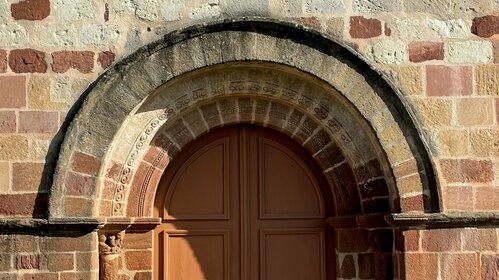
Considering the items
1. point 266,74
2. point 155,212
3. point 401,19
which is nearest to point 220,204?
point 155,212

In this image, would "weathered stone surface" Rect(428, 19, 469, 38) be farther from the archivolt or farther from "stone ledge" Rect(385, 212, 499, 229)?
"stone ledge" Rect(385, 212, 499, 229)

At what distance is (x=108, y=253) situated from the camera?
19.7ft

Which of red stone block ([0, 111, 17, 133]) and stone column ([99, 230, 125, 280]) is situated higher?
red stone block ([0, 111, 17, 133])

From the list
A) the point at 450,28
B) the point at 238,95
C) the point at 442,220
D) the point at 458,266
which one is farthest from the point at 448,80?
the point at 238,95

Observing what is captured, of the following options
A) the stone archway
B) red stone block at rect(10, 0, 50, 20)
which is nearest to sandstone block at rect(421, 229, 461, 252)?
the stone archway

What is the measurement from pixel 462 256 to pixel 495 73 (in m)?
1.38

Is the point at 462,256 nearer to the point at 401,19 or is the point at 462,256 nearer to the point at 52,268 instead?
the point at 401,19

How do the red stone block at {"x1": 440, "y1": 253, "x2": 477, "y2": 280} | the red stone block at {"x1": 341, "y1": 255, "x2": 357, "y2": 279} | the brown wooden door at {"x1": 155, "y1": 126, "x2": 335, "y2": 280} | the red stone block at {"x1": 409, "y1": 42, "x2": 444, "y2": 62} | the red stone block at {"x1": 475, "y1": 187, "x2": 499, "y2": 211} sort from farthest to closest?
the brown wooden door at {"x1": 155, "y1": 126, "x2": 335, "y2": 280}, the red stone block at {"x1": 341, "y1": 255, "x2": 357, "y2": 279}, the red stone block at {"x1": 409, "y1": 42, "x2": 444, "y2": 62}, the red stone block at {"x1": 475, "y1": 187, "x2": 499, "y2": 211}, the red stone block at {"x1": 440, "y1": 253, "x2": 477, "y2": 280}

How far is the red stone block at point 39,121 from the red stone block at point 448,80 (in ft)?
9.04

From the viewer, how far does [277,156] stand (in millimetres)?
6543

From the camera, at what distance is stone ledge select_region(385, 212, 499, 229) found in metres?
5.77

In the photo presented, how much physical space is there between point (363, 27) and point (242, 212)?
1.73m

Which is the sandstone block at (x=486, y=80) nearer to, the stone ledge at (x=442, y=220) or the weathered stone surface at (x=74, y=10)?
the stone ledge at (x=442, y=220)

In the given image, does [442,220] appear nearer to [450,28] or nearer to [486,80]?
[486,80]
